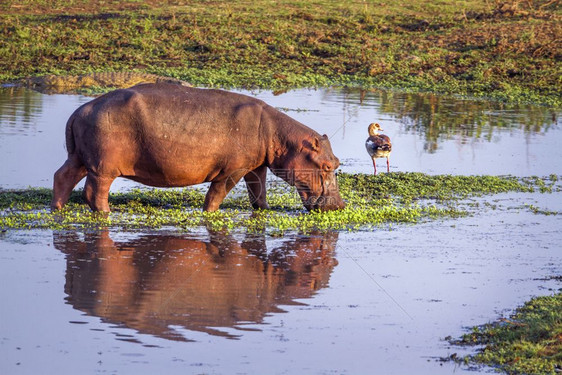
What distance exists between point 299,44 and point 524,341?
14.9 m

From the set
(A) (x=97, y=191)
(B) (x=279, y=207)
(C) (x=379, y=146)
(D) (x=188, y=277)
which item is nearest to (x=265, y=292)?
(D) (x=188, y=277)

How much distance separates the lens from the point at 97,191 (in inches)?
363

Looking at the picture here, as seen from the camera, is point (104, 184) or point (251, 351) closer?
point (251, 351)

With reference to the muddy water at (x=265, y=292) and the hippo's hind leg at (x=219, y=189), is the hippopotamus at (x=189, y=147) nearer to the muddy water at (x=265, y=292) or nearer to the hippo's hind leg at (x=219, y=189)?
the hippo's hind leg at (x=219, y=189)

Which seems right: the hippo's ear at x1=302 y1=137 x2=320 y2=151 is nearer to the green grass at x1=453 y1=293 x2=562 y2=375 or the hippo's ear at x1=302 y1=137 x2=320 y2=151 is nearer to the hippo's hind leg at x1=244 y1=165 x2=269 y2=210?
the hippo's hind leg at x1=244 y1=165 x2=269 y2=210

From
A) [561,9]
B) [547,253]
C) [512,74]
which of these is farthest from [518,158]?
[561,9]

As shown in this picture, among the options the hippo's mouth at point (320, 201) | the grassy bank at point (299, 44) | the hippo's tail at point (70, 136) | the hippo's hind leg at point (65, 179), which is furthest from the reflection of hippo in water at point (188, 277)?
the grassy bank at point (299, 44)

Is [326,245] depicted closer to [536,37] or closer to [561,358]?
[561,358]

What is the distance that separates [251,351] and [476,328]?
5.25ft

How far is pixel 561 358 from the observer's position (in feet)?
18.5

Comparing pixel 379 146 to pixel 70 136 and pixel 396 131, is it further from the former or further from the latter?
pixel 70 136

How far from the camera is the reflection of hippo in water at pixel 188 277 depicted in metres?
6.51

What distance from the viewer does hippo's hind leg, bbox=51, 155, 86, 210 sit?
9.37 m

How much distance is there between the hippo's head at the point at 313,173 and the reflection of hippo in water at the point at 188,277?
82 centimetres
